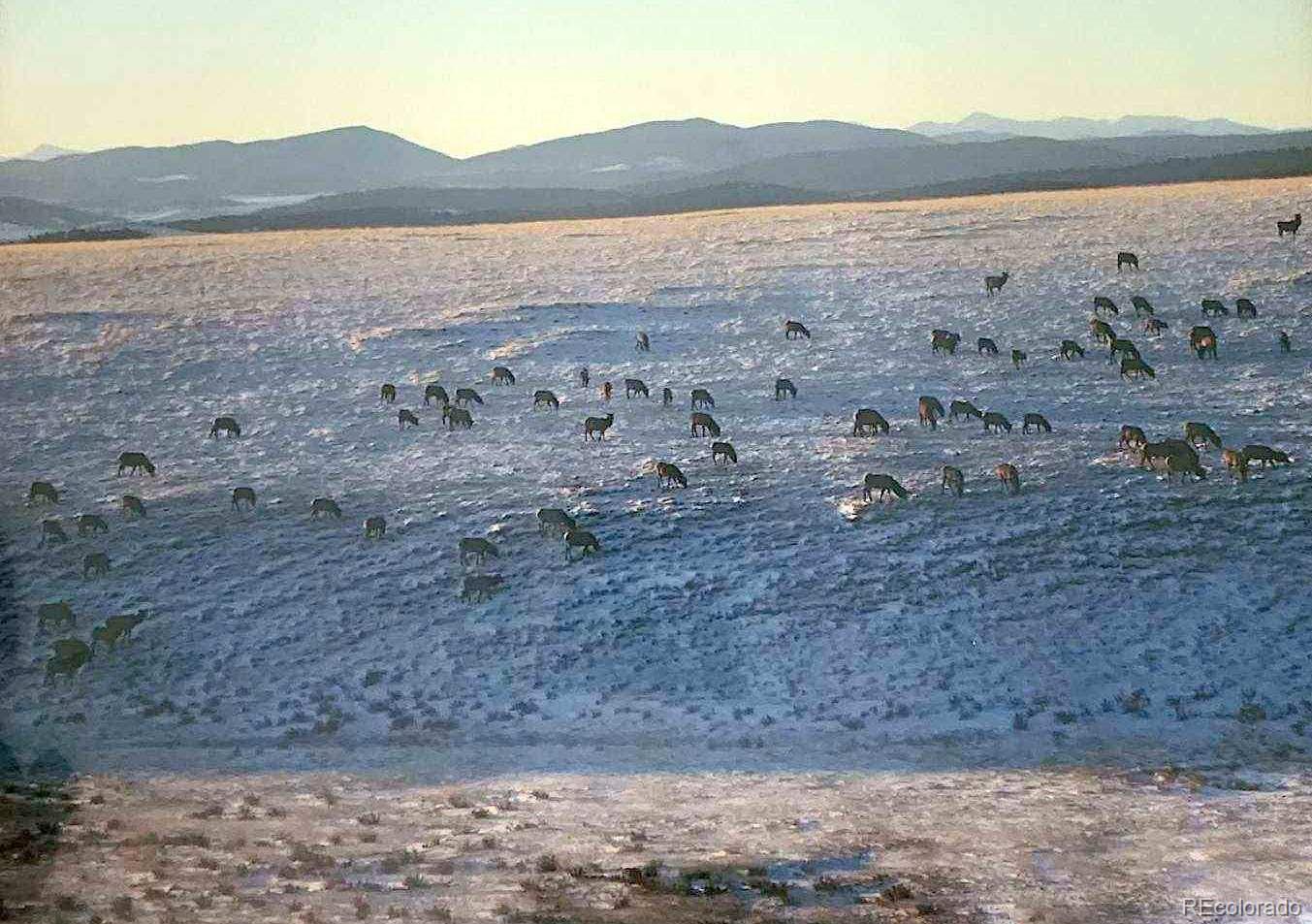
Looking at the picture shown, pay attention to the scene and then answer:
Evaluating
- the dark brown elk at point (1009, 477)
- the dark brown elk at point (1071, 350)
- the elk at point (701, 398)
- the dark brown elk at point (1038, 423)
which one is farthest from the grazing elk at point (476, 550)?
the dark brown elk at point (1071, 350)

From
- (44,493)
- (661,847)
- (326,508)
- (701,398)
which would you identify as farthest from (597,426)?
(661,847)

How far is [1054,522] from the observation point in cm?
2311

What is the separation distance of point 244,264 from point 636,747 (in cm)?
3994

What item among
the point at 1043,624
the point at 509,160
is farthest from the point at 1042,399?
the point at 509,160

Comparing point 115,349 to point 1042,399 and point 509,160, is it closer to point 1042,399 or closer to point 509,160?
point 1042,399

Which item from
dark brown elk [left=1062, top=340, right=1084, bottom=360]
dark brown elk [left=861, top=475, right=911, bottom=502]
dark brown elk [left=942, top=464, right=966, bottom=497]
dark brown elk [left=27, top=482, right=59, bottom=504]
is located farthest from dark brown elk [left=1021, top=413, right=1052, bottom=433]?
dark brown elk [left=27, top=482, right=59, bottom=504]

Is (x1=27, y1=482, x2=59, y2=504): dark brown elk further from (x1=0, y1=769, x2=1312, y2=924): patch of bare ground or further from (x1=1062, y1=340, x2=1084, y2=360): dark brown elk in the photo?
(x1=1062, y1=340, x2=1084, y2=360): dark brown elk

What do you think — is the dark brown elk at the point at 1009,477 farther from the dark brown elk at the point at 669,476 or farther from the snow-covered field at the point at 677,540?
the dark brown elk at the point at 669,476

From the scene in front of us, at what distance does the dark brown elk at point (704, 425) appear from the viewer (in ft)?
93.7

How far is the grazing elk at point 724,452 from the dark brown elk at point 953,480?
4492 millimetres

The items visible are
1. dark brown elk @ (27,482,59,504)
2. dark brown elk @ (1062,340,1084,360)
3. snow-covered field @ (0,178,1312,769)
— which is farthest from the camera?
dark brown elk @ (1062,340,1084,360)

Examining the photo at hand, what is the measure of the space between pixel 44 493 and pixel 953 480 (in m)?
18.3

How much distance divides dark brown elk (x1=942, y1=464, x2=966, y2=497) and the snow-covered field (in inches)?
10.8

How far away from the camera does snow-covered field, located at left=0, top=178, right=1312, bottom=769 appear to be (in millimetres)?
18203
